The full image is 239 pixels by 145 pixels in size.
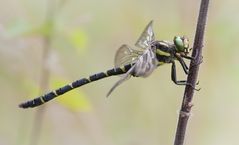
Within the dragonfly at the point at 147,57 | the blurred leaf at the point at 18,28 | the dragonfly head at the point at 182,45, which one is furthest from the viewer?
the blurred leaf at the point at 18,28

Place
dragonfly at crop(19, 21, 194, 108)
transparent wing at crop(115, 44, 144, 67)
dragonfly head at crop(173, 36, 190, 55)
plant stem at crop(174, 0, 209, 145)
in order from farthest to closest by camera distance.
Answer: transparent wing at crop(115, 44, 144, 67), dragonfly head at crop(173, 36, 190, 55), dragonfly at crop(19, 21, 194, 108), plant stem at crop(174, 0, 209, 145)

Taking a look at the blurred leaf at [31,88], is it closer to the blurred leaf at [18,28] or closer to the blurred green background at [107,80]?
the blurred green background at [107,80]

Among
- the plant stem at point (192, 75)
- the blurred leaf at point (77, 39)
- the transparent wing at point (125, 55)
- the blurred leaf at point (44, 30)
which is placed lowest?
the plant stem at point (192, 75)

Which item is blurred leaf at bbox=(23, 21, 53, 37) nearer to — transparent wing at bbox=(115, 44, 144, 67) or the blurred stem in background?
the blurred stem in background

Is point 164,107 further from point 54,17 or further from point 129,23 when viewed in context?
point 54,17

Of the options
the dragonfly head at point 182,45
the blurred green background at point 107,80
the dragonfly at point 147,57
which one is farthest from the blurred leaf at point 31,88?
the dragonfly head at point 182,45

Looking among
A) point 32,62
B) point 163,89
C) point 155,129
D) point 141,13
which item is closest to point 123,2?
point 141,13

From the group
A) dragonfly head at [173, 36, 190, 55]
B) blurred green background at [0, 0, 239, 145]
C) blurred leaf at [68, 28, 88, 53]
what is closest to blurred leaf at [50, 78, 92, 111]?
blurred green background at [0, 0, 239, 145]
